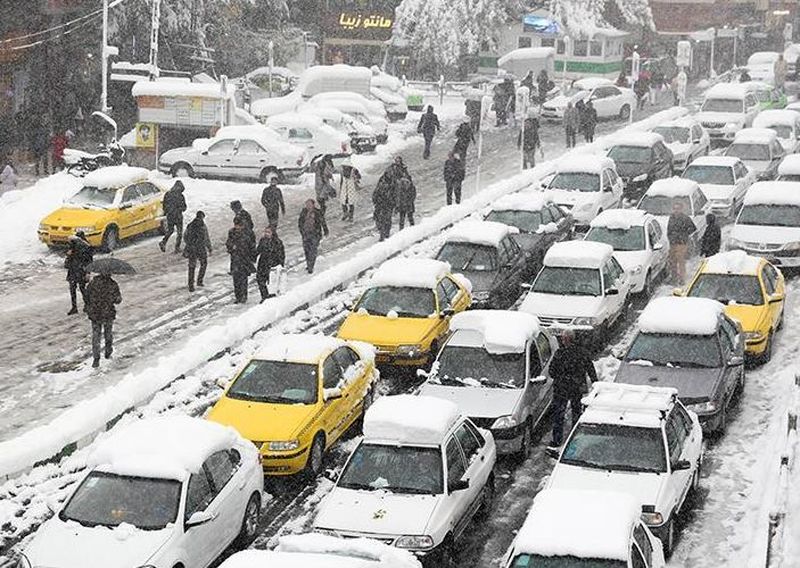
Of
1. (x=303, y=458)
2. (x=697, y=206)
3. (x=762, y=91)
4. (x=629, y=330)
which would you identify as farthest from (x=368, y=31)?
(x=303, y=458)

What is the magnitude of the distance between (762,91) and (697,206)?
66.1ft

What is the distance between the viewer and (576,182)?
31.7 metres

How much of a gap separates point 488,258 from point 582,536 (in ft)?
41.7

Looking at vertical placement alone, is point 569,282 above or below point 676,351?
above

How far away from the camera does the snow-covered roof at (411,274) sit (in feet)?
73.3

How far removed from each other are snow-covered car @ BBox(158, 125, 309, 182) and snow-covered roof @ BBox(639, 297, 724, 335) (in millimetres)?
19255

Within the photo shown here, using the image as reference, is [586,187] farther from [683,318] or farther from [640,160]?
[683,318]

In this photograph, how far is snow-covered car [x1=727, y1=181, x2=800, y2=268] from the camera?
2695 centimetres

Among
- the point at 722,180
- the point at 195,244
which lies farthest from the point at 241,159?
the point at 722,180

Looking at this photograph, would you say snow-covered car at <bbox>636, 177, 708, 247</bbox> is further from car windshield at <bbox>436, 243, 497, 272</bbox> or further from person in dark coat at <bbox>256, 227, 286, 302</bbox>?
person in dark coat at <bbox>256, 227, 286, 302</bbox>

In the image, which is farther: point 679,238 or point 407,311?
point 679,238

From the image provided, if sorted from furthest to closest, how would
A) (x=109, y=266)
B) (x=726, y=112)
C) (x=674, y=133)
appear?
(x=726, y=112) < (x=674, y=133) < (x=109, y=266)

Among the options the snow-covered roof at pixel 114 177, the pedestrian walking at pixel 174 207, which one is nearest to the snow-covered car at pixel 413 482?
the pedestrian walking at pixel 174 207

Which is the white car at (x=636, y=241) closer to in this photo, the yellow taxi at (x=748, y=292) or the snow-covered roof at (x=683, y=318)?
the yellow taxi at (x=748, y=292)
